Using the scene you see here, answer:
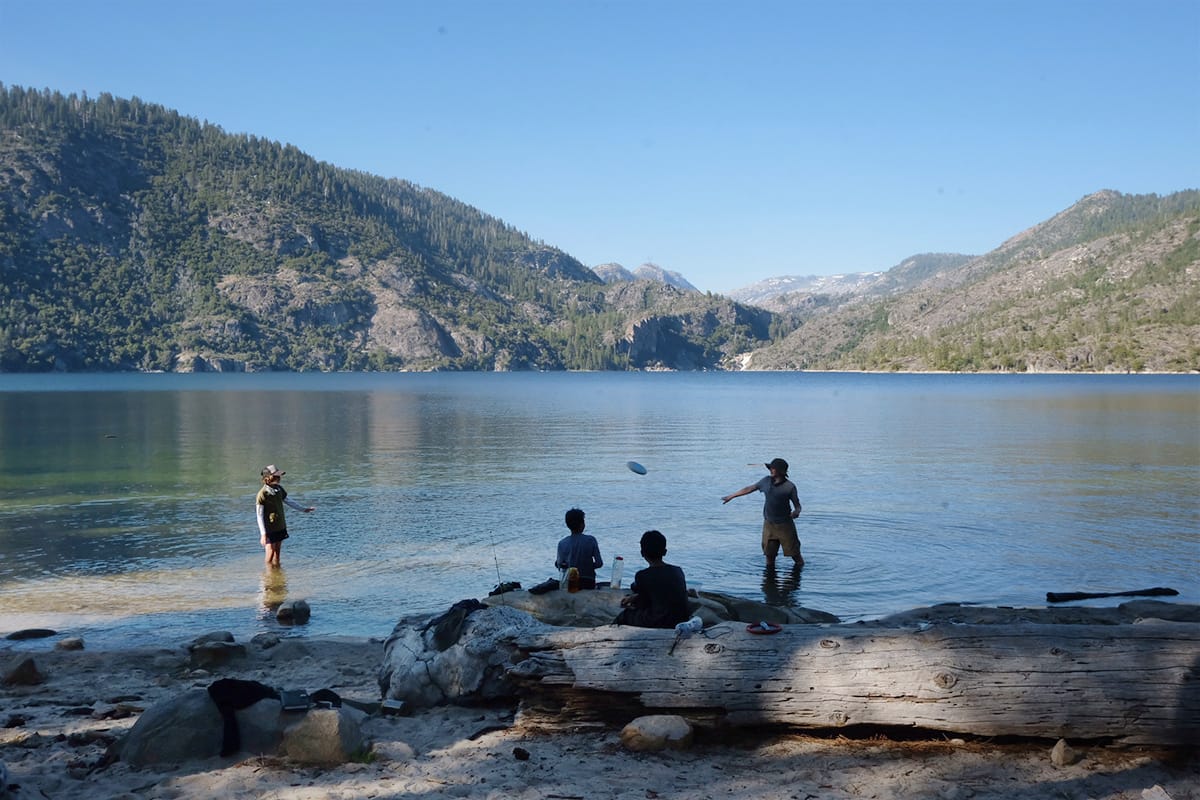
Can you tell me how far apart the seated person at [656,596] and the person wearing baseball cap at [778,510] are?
7547 mm

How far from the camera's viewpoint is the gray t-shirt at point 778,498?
17.9 metres

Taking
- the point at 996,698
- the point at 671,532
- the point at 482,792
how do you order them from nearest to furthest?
the point at 482,792
the point at 996,698
the point at 671,532

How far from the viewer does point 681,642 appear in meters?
8.64

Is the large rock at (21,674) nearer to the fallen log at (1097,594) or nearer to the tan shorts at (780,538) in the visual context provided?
the tan shorts at (780,538)

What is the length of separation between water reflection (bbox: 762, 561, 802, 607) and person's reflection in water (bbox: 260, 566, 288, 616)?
9066 millimetres

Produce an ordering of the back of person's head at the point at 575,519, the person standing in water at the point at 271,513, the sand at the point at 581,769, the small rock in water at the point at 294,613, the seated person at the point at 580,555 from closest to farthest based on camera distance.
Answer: the sand at the point at 581,769 → the seated person at the point at 580,555 → the back of person's head at the point at 575,519 → the small rock in water at the point at 294,613 → the person standing in water at the point at 271,513

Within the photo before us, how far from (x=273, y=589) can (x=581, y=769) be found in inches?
455

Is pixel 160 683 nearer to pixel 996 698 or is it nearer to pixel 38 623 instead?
pixel 38 623

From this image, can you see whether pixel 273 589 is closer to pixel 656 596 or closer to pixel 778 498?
pixel 778 498

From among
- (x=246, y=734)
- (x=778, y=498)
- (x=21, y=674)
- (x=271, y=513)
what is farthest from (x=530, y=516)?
(x=246, y=734)

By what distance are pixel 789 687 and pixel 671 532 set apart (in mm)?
15786

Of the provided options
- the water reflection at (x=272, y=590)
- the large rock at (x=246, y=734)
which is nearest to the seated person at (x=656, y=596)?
the large rock at (x=246, y=734)

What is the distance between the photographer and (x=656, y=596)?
9.88 metres

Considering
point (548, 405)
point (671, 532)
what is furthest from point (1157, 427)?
point (548, 405)
